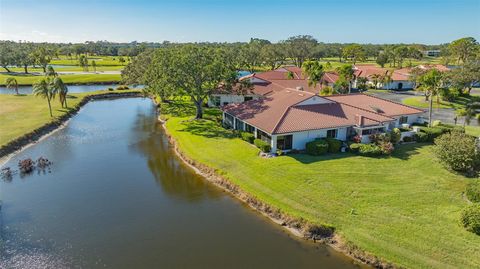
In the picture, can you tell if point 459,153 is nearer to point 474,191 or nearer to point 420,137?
point 474,191

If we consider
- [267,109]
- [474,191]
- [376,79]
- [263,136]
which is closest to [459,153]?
[474,191]

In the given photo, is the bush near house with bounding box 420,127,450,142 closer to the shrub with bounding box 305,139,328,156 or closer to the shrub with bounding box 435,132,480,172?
the shrub with bounding box 435,132,480,172

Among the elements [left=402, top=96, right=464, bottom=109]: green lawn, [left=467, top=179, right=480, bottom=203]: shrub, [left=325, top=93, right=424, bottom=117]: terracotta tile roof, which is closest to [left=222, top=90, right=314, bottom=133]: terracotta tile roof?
[left=325, top=93, right=424, bottom=117]: terracotta tile roof

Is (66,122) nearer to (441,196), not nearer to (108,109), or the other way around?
(108,109)

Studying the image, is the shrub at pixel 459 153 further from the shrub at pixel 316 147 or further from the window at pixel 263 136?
the window at pixel 263 136

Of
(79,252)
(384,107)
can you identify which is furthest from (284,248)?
(384,107)

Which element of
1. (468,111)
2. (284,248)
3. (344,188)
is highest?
(468,111)
